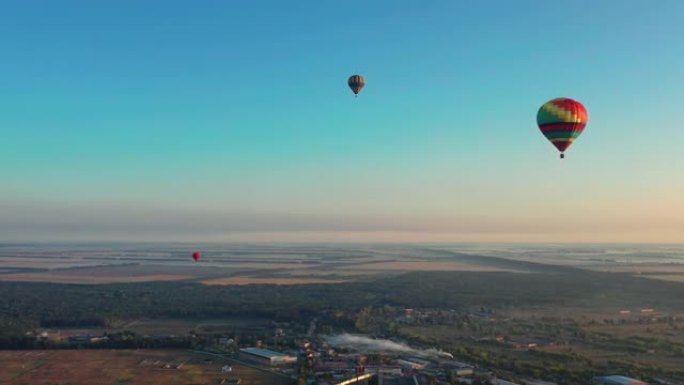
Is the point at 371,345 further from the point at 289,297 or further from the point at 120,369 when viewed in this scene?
the point at 289,297

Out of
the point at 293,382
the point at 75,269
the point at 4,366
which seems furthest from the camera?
the point at 75,269

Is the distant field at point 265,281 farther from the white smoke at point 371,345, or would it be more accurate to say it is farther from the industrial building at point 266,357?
the industrial building at point 266,357

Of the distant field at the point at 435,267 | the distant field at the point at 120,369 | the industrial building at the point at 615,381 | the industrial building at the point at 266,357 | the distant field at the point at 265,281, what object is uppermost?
the distant field at the point at 435,267

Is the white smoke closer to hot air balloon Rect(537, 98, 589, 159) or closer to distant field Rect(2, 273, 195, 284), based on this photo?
hot air balloon Rect(537, 98, 589, 159)

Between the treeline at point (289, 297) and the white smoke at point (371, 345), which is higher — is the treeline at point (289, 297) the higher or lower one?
the higher one

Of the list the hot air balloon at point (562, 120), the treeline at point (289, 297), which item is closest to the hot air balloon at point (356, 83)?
the hot air balloon at point (562, 120)

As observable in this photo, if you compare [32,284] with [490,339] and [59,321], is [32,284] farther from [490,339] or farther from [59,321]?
[490,339]

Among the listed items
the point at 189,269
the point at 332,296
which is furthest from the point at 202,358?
the point at 189,269
